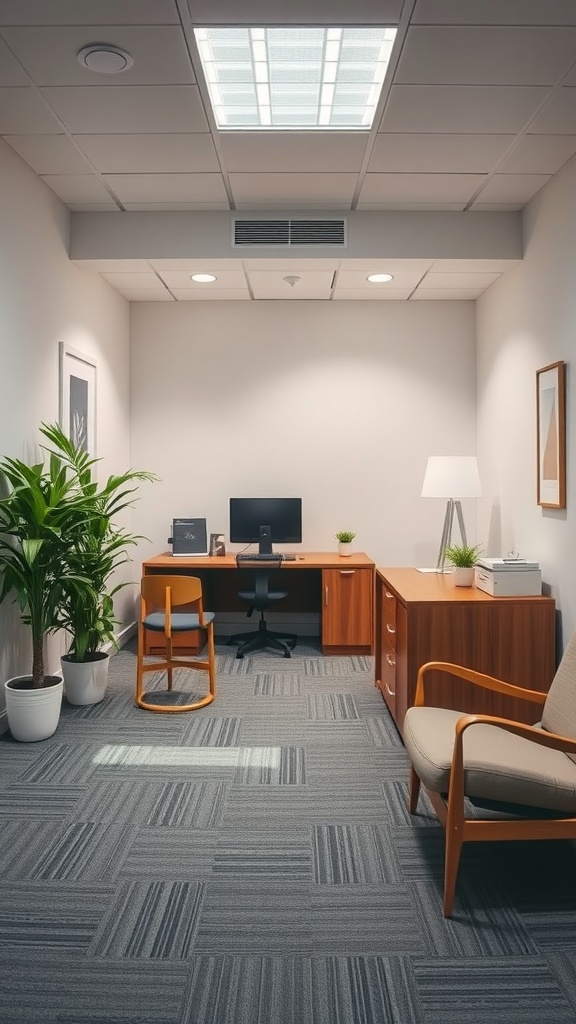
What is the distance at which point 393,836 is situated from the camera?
173 cm

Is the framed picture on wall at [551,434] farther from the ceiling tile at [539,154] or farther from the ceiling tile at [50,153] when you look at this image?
the ceiling tile at [50,153]

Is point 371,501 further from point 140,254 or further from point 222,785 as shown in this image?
point 222,785

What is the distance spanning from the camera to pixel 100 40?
5.74 feet

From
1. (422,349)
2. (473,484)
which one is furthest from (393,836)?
(422,349)

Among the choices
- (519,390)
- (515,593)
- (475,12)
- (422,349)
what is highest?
(475,12)

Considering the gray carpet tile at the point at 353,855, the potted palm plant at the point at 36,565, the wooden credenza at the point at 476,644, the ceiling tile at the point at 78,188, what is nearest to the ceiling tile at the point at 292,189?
the ceiling tile at the point at 78,188

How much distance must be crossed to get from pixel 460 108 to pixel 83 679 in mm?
2322

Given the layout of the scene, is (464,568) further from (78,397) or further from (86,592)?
(78,397)

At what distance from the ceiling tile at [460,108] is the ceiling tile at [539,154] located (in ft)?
0.37

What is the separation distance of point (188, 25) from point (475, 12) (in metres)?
0.69

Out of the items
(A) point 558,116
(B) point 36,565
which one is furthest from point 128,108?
(B) point 36,565

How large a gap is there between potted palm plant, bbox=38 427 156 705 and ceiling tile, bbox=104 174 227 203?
3.18ft

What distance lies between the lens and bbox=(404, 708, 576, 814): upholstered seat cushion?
1418 millimetres

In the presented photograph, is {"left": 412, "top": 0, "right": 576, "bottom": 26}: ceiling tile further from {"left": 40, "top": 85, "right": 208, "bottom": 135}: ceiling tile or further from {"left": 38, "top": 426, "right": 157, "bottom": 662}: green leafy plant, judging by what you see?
{"left": 38, "top": 426, "right": 157, "bottom": 662}: green leafy plant
